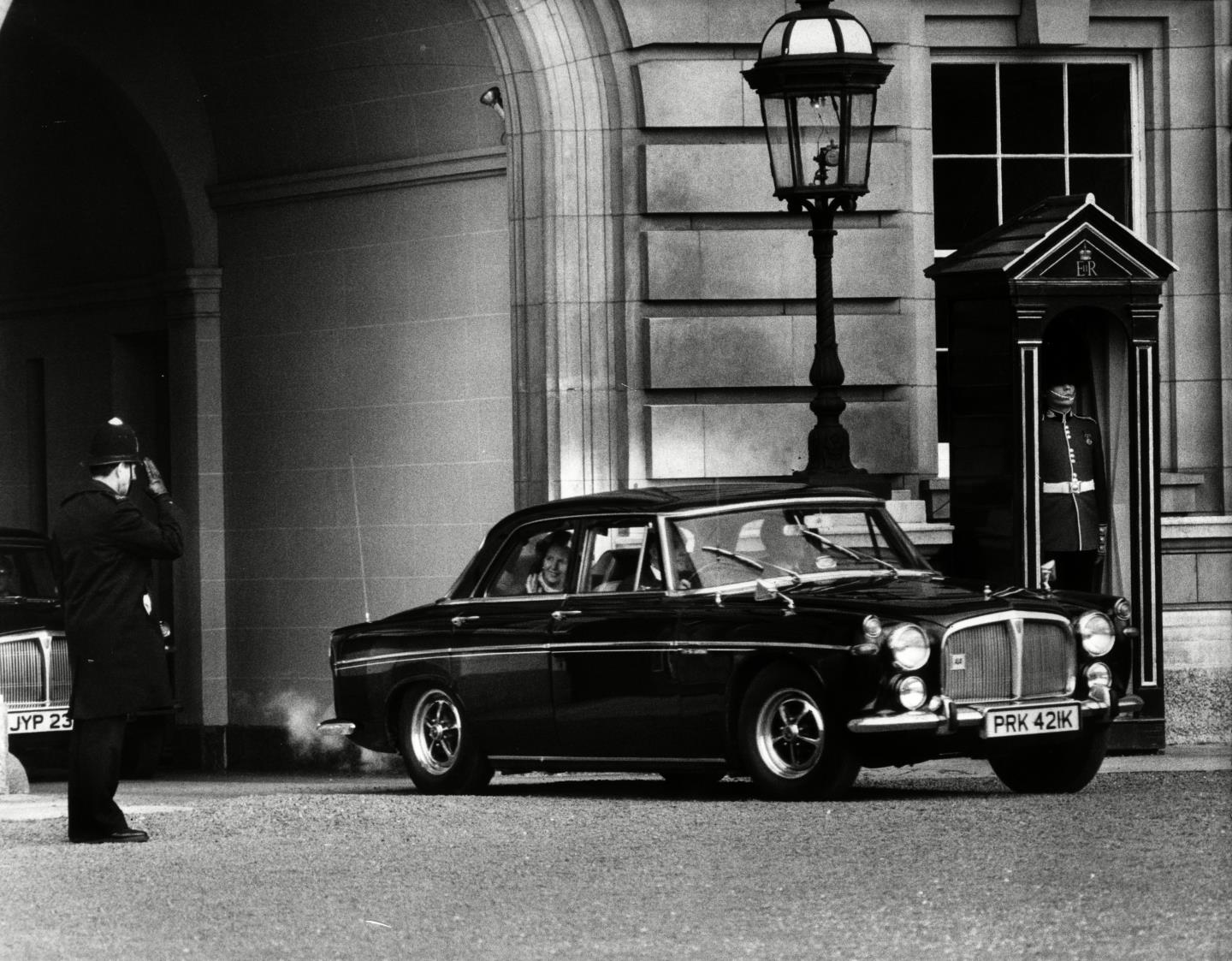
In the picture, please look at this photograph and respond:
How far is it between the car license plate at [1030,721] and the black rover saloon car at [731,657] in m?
0.01

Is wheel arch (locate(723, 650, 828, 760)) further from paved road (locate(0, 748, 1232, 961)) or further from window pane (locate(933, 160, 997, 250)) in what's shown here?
window pane (locate(933, 160, 997, 250))

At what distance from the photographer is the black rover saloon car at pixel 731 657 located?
450 inches

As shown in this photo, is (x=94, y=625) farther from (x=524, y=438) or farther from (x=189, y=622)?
(x=189, y=622)

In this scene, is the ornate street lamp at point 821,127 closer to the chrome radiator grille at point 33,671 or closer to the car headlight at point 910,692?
the car headlight at point 910,692

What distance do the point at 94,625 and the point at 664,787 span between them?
11.6ft

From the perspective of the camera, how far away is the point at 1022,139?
17422 mm

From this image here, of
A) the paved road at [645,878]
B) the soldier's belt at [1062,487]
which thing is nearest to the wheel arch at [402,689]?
the paved road at [645,878]

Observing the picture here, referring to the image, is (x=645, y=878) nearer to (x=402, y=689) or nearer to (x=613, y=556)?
(x=613, y=556)

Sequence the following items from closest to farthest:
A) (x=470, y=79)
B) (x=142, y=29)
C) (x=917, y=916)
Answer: (x=917, y=916) → (x=470, y=79) → (x=142, y=29)

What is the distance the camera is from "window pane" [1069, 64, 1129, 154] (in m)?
17.5

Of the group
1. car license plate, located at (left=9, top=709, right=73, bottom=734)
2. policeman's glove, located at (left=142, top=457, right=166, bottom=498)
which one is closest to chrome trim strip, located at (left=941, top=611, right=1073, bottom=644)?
policeman's glove, located at (left=142, top=457, right=166, bottom=498)

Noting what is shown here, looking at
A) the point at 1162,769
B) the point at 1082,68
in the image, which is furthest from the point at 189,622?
the point at 1162,769

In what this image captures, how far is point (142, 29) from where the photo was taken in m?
20.5

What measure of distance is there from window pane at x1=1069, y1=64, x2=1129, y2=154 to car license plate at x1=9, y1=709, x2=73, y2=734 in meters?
7.74
